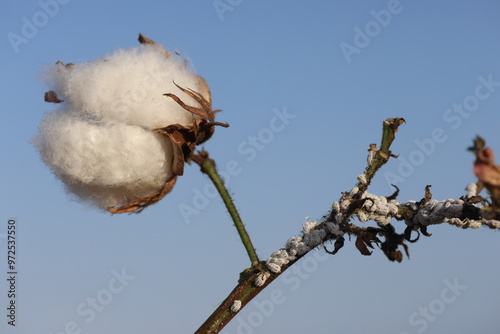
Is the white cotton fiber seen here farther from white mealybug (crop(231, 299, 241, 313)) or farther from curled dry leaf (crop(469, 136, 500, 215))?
curled dry leaf (crop(469, 136, 500, 215))

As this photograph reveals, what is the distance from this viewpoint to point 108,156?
6.26ft

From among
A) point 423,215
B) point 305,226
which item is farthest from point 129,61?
point 423,215

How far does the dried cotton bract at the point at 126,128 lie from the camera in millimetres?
1907

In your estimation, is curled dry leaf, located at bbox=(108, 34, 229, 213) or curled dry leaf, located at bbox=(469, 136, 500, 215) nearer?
curled dry leaf, located at bbox=(469, 136, 500, 215)

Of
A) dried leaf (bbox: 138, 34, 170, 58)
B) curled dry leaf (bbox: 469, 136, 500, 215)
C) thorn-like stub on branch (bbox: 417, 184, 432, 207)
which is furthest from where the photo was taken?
dried leaf (bbox: 138, 34, 170, 58)

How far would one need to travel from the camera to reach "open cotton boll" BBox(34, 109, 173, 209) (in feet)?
6.24

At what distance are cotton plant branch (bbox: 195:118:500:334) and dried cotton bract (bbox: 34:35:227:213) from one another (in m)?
0.44

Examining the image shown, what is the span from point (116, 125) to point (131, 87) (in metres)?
0.14

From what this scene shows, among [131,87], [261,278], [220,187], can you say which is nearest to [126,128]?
[131,87]

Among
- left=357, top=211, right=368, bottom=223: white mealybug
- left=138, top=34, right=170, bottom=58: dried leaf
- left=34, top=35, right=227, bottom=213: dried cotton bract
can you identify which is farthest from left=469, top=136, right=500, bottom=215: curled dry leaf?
left=138, top=34, right=170, bottom=58: dried leaf

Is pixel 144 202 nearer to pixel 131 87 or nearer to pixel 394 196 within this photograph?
pixel 131 87

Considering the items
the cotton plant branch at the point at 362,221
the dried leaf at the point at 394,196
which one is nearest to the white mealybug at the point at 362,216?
the cotton plant branch at the point at 362,221

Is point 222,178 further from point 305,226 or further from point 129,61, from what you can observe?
point 129,61

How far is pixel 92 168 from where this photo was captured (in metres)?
1.94
